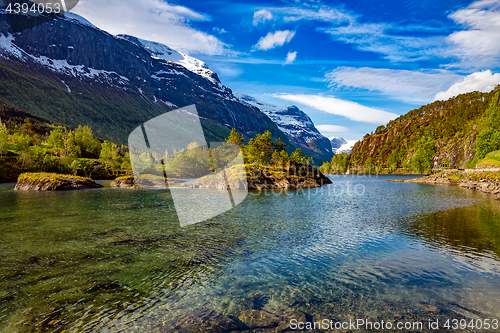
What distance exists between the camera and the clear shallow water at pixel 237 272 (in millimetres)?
11812

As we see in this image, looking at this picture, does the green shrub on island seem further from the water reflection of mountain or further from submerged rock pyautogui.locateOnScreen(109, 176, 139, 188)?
the water reflection of mountain

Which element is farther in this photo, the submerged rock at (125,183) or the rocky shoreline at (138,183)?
the rocky shoreline at (138,183)

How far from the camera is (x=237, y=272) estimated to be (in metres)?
16.6

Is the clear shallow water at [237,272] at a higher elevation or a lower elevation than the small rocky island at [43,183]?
lower

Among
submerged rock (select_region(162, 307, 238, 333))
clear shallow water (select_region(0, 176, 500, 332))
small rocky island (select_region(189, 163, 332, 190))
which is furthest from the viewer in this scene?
small rocky island (select_region(189, 163, 332, 190))

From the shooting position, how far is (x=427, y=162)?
178125 millimetres

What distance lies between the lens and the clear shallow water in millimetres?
11812

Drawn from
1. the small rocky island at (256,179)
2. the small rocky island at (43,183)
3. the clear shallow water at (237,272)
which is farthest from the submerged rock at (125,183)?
the clear shallow water at (237,272)

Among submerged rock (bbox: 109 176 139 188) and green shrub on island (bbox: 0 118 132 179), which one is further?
green shrub on island (bbox: 0 118 132 179)

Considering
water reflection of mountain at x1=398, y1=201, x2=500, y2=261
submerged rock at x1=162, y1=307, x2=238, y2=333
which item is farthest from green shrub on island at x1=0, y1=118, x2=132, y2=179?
water reflection of mountain at x1=398, y1=201, x2=500, y2=261

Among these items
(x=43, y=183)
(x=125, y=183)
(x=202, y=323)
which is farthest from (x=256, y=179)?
(x=202, y=323)

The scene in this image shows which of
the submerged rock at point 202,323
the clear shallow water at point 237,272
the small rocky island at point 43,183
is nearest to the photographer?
the submerged rock at point 202,323

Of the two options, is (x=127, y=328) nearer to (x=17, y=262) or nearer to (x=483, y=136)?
(x=17, y=262)

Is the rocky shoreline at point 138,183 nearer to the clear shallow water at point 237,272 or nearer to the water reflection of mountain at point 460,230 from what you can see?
the clear shallow water at point 237,272
